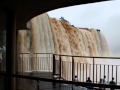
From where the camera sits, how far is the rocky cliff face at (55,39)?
2038 centimetres

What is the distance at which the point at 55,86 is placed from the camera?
411 inches

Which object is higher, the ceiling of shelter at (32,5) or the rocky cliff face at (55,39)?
the ceiling of shelter at (32,5)

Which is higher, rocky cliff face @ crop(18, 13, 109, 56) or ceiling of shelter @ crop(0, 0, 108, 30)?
ceiling of shelter @ crop(0, 0, 108, 30)

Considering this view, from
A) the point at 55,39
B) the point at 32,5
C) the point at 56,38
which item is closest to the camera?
the point at 32,5

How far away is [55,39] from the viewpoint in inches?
898

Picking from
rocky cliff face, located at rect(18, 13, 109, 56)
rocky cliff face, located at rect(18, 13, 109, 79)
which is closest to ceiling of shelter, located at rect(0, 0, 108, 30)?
rocky cliff face, located at rect(18, 13, 109, 79)

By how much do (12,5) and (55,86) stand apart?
3.54 metres

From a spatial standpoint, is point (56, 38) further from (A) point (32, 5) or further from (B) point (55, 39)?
(A) point (32, 5)

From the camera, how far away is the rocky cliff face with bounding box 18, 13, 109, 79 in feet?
66.8

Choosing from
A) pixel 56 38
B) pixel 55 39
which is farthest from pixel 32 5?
pixel 56 38

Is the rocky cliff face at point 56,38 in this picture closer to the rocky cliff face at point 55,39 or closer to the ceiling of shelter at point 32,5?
the rocky cliff face at point 55,39

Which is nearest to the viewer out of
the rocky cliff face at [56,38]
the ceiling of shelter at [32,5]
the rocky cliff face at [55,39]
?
the ceiling of shelter at [32,5]

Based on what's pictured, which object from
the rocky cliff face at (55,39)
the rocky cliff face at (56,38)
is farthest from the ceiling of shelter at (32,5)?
the rocky cliff face at (56,38)

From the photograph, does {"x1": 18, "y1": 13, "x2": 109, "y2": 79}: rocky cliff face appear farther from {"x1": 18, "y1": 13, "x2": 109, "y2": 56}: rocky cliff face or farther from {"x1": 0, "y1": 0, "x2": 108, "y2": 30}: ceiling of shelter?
{"x1": 0, "y1": 0, "x2": 108, "y2": 30}: ceiling of shelter
